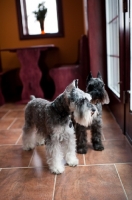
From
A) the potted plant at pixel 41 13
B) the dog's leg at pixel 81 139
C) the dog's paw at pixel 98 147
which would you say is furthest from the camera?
the potted plant at pixel 41 13

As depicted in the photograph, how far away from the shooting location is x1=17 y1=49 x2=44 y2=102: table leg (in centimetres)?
391

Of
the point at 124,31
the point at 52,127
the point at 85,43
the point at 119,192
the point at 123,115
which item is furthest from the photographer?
the point at 85,43

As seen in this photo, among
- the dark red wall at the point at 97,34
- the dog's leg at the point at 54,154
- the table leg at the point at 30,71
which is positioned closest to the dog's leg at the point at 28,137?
the dog's leg at the point at 54,154

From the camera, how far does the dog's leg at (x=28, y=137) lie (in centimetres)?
223

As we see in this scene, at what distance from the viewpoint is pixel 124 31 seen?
231 centimetres

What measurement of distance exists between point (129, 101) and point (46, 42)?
10.3 ft

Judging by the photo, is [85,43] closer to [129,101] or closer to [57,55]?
[57,55]

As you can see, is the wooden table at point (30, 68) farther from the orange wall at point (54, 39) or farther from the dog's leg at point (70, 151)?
the dog's leg at point (70, 151)

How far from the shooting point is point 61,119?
5.78 feet

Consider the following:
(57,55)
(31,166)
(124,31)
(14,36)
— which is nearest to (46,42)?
(57,55)

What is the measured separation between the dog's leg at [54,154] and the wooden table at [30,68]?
2378 mm

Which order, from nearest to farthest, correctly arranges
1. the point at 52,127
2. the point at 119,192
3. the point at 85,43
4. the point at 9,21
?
the point at 119,192, the point at 52,127, the point at 85,43, the point at 9,21

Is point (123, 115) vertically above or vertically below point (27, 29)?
below

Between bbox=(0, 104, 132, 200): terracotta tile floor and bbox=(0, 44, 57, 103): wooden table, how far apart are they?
5.69 ft
